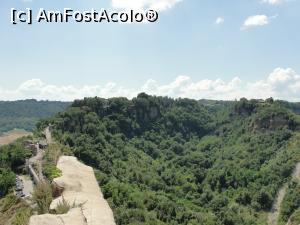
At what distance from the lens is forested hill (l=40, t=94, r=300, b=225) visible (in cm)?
9162

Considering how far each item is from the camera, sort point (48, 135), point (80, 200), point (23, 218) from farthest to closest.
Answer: point (48, 135) → point (23, 218) → point (80, 200)

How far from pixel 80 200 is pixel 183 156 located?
126378 millimetres

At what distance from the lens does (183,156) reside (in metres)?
154

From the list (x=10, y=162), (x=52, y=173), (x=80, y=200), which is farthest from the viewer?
(x=10, y=162)

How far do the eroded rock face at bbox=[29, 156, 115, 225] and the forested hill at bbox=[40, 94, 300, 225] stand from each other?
2535 centimetres

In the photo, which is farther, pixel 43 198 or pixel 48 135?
pixel 48 135

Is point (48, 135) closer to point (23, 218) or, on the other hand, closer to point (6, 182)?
point (6, 182)

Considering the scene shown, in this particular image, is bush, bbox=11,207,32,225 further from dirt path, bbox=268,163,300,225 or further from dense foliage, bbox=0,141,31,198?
dirt path, bbox=268,163,300,225

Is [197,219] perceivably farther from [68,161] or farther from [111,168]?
[68,161]

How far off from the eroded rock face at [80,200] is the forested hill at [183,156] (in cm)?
2535

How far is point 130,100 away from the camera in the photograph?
16000 cm

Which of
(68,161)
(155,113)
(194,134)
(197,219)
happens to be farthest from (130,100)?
(68,161)

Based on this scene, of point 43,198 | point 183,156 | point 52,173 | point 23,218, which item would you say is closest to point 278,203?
point 183,156

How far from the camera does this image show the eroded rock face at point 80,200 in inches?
952
